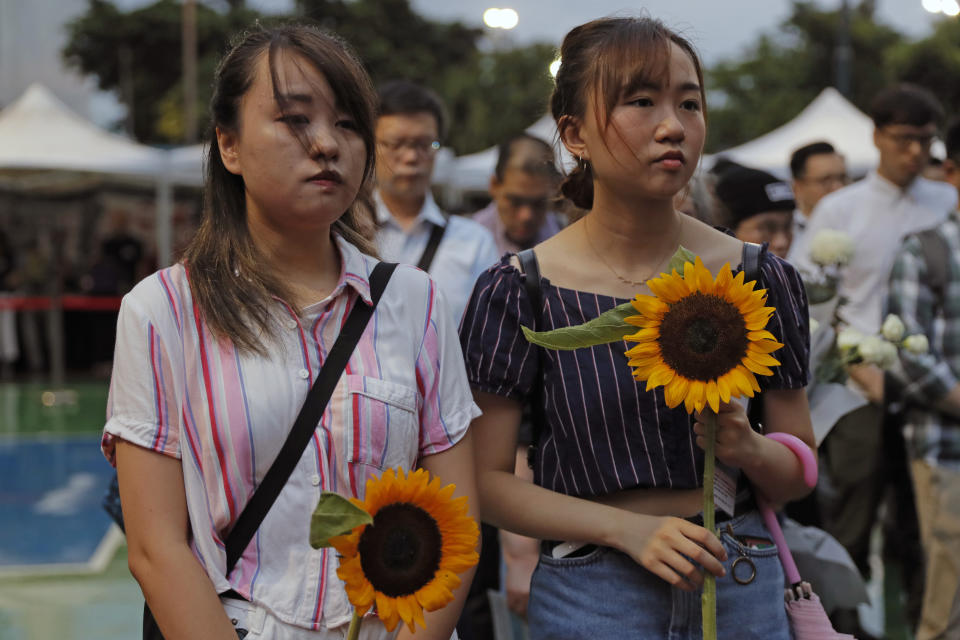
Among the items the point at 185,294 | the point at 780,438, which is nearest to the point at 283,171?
the point at 185,294

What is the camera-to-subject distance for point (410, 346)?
2.04 metres

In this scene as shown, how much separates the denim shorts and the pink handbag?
0.03 meters

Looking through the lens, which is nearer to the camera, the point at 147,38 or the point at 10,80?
the point at 10,80

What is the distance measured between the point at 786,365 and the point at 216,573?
112 centimetres

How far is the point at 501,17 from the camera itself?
13.0m

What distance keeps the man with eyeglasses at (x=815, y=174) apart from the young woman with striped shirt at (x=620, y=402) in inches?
193

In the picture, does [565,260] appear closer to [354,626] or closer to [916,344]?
[354,626]

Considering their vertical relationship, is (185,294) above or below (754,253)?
below

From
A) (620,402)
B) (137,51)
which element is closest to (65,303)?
(620,402)

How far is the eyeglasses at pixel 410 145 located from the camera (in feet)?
15.3

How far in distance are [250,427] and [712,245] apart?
967 millimetres

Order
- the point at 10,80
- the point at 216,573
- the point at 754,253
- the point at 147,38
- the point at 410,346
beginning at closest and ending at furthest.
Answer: the point at 216,573
the point at 410,346
the point at 754,253
the point at 10,80
the point at 147,38

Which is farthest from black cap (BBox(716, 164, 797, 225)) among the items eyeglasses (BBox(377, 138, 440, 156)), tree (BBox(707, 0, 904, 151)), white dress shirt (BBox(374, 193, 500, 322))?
tree (BBox(707, 0, 904, 151))

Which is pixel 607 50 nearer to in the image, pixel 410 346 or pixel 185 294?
pixel 410 346
